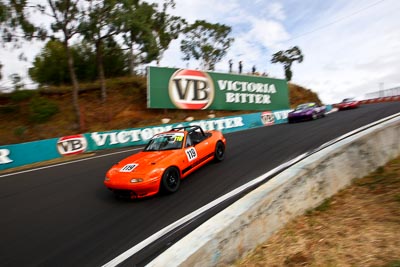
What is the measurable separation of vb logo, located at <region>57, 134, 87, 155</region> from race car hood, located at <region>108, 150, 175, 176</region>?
8269 millimetres

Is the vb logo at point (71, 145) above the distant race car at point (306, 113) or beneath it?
beneath

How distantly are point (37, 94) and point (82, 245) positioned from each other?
22.7 metres

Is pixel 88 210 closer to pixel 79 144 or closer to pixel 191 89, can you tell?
pixel 79 144

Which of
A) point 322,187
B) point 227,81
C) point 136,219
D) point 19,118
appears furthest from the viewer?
point 227,81

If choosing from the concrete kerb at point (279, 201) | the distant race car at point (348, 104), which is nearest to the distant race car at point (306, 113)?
the distant race car at point (348, 104)

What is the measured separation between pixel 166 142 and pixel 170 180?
53.0 inches

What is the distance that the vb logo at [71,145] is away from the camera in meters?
13.4

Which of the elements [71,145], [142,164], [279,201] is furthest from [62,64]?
[279,201]

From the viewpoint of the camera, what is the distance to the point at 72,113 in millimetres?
22984

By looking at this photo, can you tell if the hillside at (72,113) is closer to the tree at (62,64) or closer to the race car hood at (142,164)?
the tree at (62,64)

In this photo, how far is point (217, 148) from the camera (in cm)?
817

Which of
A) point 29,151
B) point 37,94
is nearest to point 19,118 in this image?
point 37,94

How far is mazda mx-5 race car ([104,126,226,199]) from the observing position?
556 centimetres

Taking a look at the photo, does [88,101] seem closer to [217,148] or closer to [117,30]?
[117,30]
